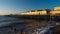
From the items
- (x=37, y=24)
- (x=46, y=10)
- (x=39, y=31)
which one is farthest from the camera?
(x=39, y=31)

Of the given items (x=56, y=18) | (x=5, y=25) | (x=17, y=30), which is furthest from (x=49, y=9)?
(x=5, y=25)

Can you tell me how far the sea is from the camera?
2746mm

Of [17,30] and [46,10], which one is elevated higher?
[46,10]

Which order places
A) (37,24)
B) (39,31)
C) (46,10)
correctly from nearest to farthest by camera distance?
(46,10), (37,24), (39,31)

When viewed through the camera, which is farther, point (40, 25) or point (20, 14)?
point (40, 25)

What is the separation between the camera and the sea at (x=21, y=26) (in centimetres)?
275

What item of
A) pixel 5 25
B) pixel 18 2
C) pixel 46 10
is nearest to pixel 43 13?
pixel 46 10

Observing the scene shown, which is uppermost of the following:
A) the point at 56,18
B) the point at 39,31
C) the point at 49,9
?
the point at 49,9

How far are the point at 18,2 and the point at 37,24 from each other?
21.2 inches

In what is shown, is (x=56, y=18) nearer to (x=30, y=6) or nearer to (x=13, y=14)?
(x=30, y=6)

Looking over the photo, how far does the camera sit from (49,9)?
265 cm

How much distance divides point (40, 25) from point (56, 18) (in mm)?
330

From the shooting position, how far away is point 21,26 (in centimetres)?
282

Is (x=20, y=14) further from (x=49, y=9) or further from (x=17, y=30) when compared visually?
(x=49, y=9)
